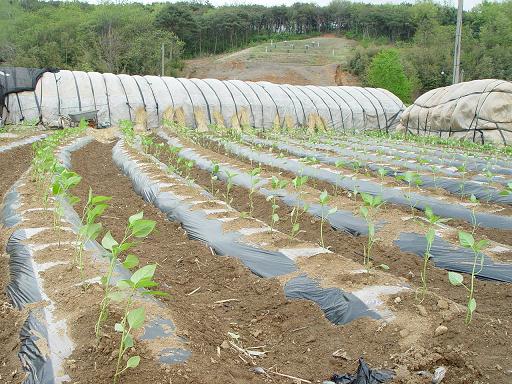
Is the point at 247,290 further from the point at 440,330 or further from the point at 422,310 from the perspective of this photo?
the point at 440,330

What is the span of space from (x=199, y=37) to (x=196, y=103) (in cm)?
3164

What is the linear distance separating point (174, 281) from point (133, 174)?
4059mm

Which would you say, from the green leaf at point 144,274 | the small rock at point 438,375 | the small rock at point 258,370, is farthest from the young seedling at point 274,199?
→ the green leaf at point 144,274

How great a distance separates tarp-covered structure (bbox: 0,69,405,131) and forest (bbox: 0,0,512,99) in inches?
470

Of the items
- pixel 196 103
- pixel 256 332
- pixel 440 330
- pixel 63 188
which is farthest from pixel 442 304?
pixel 196 103

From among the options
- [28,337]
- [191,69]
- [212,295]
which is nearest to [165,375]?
[28,337]

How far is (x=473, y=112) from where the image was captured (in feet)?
47.1

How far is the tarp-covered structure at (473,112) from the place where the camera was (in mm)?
13859

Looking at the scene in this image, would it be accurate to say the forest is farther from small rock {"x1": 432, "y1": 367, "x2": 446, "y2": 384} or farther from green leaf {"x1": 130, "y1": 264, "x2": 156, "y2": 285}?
green leaf {"x1": 130, "y1": 264, "x2": 156, "y2": 285}

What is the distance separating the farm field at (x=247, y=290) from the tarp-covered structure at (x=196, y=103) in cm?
1186

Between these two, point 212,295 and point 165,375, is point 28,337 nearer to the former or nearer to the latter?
point 165,375

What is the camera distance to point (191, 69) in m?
39.5

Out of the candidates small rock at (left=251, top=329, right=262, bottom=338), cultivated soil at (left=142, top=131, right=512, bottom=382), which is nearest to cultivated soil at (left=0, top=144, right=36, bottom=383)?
small rock at (left=251, top=329, right=262, bottom=338)

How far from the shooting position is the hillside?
36.8 meters
